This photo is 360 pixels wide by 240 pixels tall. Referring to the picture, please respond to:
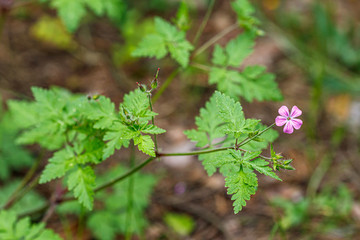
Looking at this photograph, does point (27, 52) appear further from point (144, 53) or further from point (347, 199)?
point (347, 199)

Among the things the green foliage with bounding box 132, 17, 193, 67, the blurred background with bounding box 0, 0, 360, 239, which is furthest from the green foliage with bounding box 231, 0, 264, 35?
the green foliage with bounding box 132, 17, 193, 67

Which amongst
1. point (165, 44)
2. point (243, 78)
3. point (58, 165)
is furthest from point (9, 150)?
point (243, 78)

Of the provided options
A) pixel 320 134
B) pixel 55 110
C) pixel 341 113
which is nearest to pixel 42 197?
pixel 55 110

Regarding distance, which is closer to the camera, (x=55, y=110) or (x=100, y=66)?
(x=55, y=110)

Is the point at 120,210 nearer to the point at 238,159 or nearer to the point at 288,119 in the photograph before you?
the point at 238,159

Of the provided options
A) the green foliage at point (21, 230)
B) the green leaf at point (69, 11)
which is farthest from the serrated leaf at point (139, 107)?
the green leaf at point (69, 11)

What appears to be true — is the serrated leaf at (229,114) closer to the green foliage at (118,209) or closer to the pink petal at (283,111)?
the pink petal at (283,111)

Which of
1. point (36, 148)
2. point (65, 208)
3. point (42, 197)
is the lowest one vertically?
point (65, 208)
